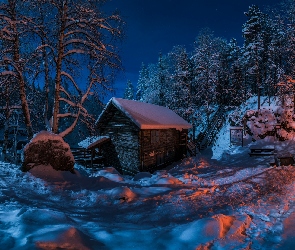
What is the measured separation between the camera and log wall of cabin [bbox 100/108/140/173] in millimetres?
18531

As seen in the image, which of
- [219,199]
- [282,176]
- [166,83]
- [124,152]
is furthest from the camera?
[166,83]

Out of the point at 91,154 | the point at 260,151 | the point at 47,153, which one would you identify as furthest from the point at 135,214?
the point at 260,151

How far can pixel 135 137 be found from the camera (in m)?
18.4

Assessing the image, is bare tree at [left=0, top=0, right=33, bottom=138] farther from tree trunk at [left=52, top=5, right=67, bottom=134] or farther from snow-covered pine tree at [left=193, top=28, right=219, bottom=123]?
snow-covered pine tree at [left=193, top=28, right=219, bottom=123]

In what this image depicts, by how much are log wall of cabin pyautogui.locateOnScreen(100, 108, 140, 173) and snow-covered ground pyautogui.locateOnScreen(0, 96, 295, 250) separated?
29.3ft

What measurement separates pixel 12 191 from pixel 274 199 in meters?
8.03

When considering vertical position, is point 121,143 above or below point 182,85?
below

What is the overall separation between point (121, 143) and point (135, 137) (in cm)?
219

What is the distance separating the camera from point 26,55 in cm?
1037

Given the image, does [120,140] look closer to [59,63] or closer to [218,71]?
[59,63]

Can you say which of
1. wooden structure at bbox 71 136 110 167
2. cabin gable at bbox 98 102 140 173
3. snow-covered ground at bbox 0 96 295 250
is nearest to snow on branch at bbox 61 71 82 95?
snow-covered ground at bbox 0 96 295 250

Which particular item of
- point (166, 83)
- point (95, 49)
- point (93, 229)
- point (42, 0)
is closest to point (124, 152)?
point (95, 49)

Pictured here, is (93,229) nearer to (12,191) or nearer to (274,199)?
(12,191)

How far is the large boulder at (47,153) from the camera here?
8094 mm
